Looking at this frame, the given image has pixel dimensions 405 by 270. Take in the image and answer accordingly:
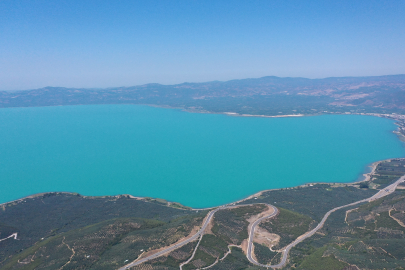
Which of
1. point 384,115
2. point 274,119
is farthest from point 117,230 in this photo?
point 384,115

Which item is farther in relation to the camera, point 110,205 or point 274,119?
point 274,119

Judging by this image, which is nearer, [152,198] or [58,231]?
[58,231]

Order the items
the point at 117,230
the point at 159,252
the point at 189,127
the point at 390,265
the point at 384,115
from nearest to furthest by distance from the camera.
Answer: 1. the point at 390,265
2. the point at 159,252
3. the point at 117,230
4. the point at 189,127
5. the point at 384,115

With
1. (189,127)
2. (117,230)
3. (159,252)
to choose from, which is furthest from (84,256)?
(189,127)

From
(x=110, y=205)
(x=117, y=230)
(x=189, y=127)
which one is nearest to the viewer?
(x=117, y=230)

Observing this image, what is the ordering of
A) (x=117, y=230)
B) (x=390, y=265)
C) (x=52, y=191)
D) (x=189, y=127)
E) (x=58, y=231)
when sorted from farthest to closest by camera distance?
(x=189, y=127) < (x=52, y=191) < (x=58, y=231) < (x=117, y=230) < (x=390, y=265)

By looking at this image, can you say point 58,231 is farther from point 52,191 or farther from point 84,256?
point 52,191

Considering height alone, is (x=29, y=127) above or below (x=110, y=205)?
above

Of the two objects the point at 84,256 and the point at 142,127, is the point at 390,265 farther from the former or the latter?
the point at 142,127

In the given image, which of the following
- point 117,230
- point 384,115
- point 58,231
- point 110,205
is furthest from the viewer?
point 384,115
